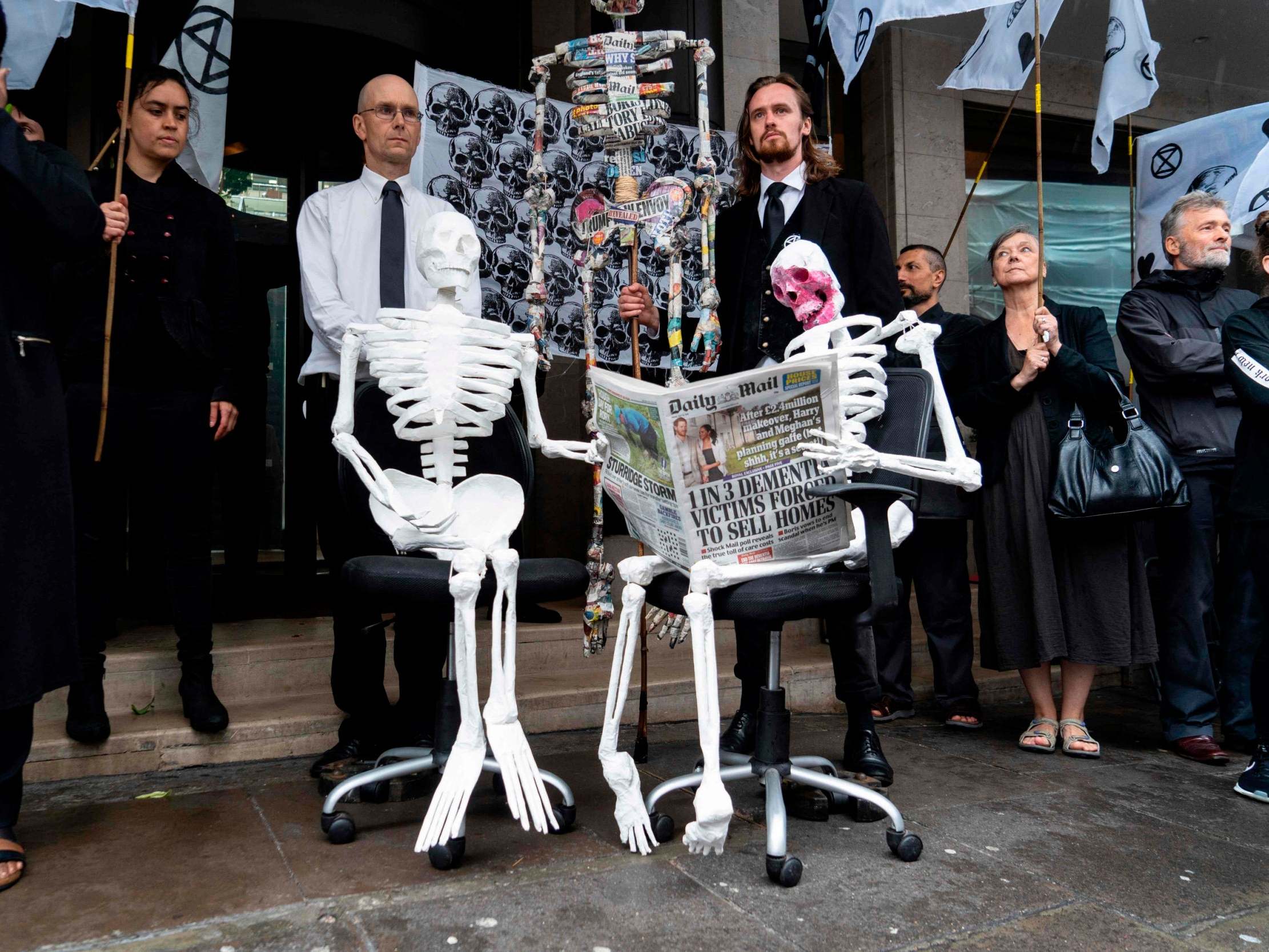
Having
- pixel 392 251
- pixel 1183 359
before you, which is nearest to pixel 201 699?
pixel 392 251

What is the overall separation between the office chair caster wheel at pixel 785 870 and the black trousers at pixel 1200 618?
7.45ft

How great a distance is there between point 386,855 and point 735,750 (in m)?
1.17

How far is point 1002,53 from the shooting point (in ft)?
15.4

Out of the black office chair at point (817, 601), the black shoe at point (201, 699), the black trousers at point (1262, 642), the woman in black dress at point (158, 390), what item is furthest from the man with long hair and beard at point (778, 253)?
the black shoe at point (201, 699)

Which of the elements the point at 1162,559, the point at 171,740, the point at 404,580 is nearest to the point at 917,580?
the point at 1162,559

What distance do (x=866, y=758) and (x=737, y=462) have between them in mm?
1196

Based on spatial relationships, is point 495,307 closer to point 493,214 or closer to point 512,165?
point 493,214

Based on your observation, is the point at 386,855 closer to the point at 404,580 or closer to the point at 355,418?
the point at 404,580

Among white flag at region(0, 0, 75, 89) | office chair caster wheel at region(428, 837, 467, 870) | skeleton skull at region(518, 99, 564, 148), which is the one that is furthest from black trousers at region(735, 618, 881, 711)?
white flag at region(0, 0, 75, 89)

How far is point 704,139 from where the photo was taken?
11.2 ft

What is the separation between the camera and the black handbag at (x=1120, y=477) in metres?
3.64

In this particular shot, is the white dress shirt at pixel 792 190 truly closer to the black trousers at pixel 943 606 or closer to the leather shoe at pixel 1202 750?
the black trousers at pixel 943 606

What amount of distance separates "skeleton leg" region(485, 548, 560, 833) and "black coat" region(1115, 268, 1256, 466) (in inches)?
110

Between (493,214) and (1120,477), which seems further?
(493,214)
